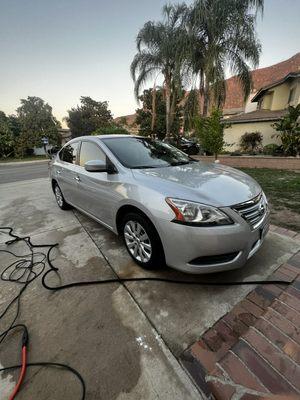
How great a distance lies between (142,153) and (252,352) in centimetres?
240

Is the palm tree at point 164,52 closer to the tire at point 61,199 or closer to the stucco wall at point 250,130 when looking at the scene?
the stucco wall at point 250,130

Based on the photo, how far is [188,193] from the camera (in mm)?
1922

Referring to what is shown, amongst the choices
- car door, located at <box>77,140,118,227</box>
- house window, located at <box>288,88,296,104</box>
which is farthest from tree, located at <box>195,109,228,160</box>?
house window, located at <box>288,88,296,104</box>

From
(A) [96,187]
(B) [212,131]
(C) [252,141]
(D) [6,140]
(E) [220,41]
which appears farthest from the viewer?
(D) [6,140]

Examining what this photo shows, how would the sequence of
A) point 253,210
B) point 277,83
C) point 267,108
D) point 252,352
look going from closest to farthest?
point 252,352 < point 253,210 < point 277,83 < point 267,108

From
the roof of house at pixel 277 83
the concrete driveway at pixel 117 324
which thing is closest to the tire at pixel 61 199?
the concrete driveway at pixel 117 324

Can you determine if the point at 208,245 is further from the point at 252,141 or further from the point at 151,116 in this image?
the point at 151,116

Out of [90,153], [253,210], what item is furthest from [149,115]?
[253,210]

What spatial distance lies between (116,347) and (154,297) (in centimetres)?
57

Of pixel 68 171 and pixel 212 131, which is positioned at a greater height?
pixel 212 131

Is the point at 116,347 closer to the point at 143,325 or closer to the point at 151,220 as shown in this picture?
the point at 143,325

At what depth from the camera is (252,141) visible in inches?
518

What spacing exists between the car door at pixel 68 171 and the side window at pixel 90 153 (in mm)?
215

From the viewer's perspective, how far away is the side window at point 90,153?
9.45ft
